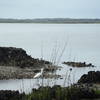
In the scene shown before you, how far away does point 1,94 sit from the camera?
17.7 m

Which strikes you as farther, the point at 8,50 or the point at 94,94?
the point at 8,50

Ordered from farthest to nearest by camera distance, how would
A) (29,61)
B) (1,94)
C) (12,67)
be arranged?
(29,61)
(12,67)
(1,94)

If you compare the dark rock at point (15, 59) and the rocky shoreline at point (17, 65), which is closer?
the rocky shoreline at point (17, 65)

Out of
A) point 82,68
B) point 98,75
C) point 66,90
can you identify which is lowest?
point 82,68

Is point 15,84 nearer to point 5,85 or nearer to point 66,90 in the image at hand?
point 5,85

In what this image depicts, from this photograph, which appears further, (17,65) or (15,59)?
(15,59)

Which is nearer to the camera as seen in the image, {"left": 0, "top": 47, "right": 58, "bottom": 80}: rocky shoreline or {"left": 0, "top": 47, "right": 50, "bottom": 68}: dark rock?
{"left": 0, "top": 47, "right": 58, "bottom": 80}: rocky shoreline

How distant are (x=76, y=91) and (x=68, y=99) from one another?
3.29ft

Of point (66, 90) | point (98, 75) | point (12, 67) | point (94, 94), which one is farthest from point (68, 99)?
point (12, 67)

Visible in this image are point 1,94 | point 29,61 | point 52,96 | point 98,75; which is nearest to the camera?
point 52,96

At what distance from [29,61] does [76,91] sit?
835 inches

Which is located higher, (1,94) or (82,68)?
(1,94)

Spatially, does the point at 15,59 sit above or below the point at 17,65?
above

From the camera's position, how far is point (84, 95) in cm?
1677
